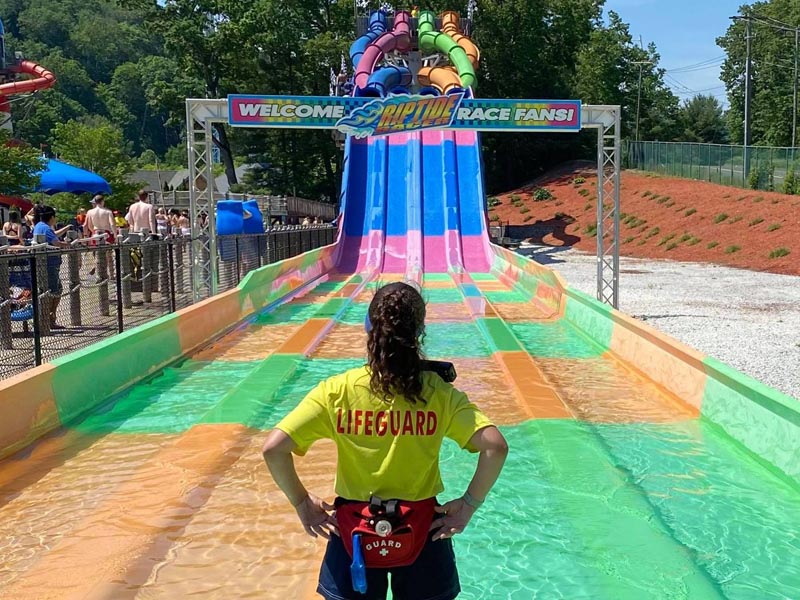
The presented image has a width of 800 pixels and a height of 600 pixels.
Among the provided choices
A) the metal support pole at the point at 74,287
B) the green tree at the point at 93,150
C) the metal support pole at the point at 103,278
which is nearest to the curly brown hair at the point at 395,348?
the metal support pole at the point at 74,287

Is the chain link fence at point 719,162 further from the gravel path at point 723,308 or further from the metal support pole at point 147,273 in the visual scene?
the metal support pole at point 147,273

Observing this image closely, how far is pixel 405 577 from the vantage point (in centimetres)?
212

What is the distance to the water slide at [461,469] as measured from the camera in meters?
3.59

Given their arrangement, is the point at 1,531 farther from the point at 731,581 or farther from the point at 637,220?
the point at 637,220

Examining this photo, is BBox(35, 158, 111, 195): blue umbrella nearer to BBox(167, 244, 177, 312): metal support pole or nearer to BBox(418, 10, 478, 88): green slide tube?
BBox(418, 10, 478, 88): green slide tube

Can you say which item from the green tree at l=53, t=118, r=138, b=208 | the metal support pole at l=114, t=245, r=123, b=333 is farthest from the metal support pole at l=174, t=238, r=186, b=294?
the green tree at l=53, t=118, r=138, b=208

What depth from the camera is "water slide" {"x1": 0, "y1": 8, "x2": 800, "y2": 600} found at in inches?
141

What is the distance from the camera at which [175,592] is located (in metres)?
3.41

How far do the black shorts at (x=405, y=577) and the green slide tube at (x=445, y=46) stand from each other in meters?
18.9

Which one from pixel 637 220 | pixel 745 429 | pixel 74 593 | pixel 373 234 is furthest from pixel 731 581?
pixel 637 220

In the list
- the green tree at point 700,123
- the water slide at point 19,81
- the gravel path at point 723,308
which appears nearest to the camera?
the gravel path at point 723,308

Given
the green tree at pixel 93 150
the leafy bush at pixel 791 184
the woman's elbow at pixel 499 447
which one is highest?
the green tree at pixel 93 150

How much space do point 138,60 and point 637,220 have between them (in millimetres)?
114697

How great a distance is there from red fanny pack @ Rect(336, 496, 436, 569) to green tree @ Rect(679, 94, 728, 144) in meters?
66.7
